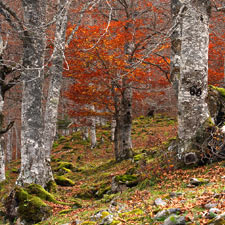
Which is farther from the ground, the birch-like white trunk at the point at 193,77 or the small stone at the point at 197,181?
the birch-like white trunk at the point at 193,77

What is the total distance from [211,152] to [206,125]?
0.64 meters

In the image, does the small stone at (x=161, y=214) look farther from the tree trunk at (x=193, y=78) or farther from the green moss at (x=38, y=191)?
the green moss at (x=38, y=191)

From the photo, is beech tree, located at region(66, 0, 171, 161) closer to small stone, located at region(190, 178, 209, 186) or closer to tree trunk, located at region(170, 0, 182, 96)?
tree trunk, located at region(170, 0, 182, 96)

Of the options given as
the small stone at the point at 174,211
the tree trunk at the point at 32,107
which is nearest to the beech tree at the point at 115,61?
the tree trunk at the point at 32,107

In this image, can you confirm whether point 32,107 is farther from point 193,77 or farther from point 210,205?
point 210,205

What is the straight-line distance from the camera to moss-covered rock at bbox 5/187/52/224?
20.0 feet

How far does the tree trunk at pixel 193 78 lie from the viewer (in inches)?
251

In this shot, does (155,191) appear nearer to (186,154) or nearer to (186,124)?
(186,154)

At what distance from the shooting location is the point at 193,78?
6.45 metres

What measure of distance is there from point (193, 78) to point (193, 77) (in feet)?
0.08

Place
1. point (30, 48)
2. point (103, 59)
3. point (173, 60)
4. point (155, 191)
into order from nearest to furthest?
point (155, 191)
point (30, 48)
point (173, 60)
point (103, 59)

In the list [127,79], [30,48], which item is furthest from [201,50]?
[127,79]

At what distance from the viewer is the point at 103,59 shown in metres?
11.5

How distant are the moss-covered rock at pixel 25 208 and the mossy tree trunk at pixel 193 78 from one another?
347cm
